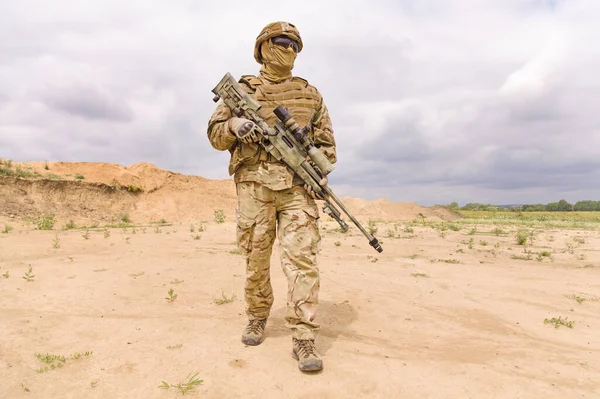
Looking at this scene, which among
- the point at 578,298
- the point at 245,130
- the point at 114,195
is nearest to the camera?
the point at 245,130

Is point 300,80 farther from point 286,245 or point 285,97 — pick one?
point 286,245

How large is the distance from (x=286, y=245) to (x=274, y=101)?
1224 mm

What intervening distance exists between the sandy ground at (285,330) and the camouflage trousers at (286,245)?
35 cm

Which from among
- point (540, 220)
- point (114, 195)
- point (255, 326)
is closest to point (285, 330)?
point (255, 326)

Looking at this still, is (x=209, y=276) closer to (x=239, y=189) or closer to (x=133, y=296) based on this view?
(x=133, y=296)

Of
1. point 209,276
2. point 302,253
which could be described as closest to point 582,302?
point 302,253

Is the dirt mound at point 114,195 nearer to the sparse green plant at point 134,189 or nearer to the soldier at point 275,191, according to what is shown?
the sparse green plant at point 134,189

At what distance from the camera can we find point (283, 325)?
3.92 m

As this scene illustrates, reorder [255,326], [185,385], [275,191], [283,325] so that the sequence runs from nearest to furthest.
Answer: [185,385]
[275,191]
[255,326]
[283,325]

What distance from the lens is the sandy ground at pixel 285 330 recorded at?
271 centimetres

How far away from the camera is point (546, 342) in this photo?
3.67m

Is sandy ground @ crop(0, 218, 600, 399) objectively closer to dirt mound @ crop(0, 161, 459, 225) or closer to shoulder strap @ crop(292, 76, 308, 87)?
shoulder strap @ crop(292, 76, 308, 87)

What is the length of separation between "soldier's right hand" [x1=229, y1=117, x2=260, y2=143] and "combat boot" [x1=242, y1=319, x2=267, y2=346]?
1.56 metres

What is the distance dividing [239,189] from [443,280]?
13.0ft
